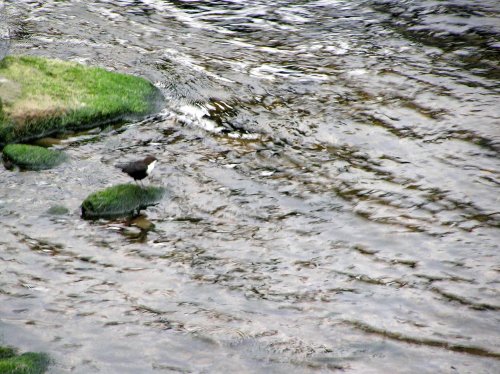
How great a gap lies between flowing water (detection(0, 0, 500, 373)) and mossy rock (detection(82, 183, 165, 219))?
0.16 meters

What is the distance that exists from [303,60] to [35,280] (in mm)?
7288

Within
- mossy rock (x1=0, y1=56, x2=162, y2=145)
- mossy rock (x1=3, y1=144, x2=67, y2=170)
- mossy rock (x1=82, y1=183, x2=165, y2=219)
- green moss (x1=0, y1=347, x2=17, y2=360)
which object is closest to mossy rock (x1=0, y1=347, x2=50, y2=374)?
green moss (x1=0, y1=347, x2=17, y2=360)

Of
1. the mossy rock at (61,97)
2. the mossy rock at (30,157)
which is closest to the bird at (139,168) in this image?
the mossy rock at (30,157)

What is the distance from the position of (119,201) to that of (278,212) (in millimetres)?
1793

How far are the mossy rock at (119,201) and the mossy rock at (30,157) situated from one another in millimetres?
1168

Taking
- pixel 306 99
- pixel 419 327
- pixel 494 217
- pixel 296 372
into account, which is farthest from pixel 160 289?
pixel 306 99

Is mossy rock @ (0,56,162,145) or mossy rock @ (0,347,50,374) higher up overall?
mossy rock @ (0,56,162,145)

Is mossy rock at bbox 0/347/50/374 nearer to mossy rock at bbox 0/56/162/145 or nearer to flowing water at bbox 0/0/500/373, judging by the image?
flowing water at bbox 0/0/500/373

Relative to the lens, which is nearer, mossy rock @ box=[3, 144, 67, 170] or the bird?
the bird

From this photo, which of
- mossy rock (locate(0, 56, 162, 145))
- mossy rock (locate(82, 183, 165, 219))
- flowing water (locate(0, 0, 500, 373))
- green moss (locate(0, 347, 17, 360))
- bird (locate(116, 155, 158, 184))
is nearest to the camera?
green moss (locate(0, 347, 17, 360))

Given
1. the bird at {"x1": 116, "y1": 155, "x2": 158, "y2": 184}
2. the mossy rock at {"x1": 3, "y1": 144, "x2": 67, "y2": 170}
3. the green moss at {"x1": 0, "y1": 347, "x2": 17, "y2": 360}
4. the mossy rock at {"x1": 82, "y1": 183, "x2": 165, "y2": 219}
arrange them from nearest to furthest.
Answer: the green moss at {"x1": 0, "y1": 347, "x2": 17, "y2": 360}
the mossy rock at {"x1": 82, "y1": 183, "x2": 165, "y2": 219}
the bird at {"x1": 116, "y1": 155, "x2": 158, "y2": 184}
the mossy rock at {"x1": 3, "y1": 144, "x2": 67, "y2": 170}

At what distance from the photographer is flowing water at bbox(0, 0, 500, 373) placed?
6.30 m

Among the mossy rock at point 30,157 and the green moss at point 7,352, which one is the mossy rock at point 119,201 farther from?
the green moss at point 7,352

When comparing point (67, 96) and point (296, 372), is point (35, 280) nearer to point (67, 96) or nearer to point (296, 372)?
point (296, 372)
